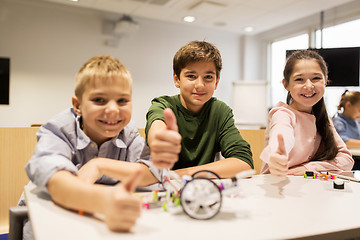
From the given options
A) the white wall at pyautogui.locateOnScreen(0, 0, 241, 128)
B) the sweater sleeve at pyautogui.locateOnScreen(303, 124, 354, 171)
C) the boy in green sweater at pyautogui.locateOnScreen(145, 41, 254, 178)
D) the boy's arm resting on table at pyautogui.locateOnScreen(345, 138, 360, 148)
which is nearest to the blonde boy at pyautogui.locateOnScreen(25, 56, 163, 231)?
the boy in green sweater at pyautogui.locateOnScreen(145, 41, 254, 178)

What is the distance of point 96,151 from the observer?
0.95m

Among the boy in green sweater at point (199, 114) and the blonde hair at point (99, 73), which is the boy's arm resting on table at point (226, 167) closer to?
the boy in green sweater at point (199, 114)

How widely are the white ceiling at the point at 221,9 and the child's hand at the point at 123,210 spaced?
4.37 meters

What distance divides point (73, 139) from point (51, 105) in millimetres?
4665

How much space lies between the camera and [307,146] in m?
1.37

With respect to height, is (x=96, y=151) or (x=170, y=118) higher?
(x=170, y=118)

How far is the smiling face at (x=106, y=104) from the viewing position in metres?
0.82

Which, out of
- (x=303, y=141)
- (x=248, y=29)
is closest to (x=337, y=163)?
(x=303, y=141)

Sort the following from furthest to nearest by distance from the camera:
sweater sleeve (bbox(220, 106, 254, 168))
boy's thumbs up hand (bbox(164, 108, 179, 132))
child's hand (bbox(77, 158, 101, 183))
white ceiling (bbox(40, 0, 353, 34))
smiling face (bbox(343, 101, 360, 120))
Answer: white ceiling (bbox(40, 0, 353, 34)) < smiling face (bbox(343, 101, 360, 120)) < sweater sleeve (bbox(220, 106, 254, 168)) < child's hand (bbox(77, 158, 101, 183)) < boy's thumbs up hand (bbox(164, 108, 179, 132))

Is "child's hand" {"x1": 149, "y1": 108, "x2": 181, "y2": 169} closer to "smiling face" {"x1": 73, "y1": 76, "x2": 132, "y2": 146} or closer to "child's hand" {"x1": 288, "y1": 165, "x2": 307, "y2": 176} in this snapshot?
"smiling face" {"x1": 73, "y1": 76, "x2": 132, "y2": 146}

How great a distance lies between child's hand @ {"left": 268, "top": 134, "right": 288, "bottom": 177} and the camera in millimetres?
836

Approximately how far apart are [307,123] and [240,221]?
0.95 meters

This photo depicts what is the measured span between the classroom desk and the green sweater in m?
0.47

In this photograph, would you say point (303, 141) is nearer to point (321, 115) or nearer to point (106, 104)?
point (321, 115)
